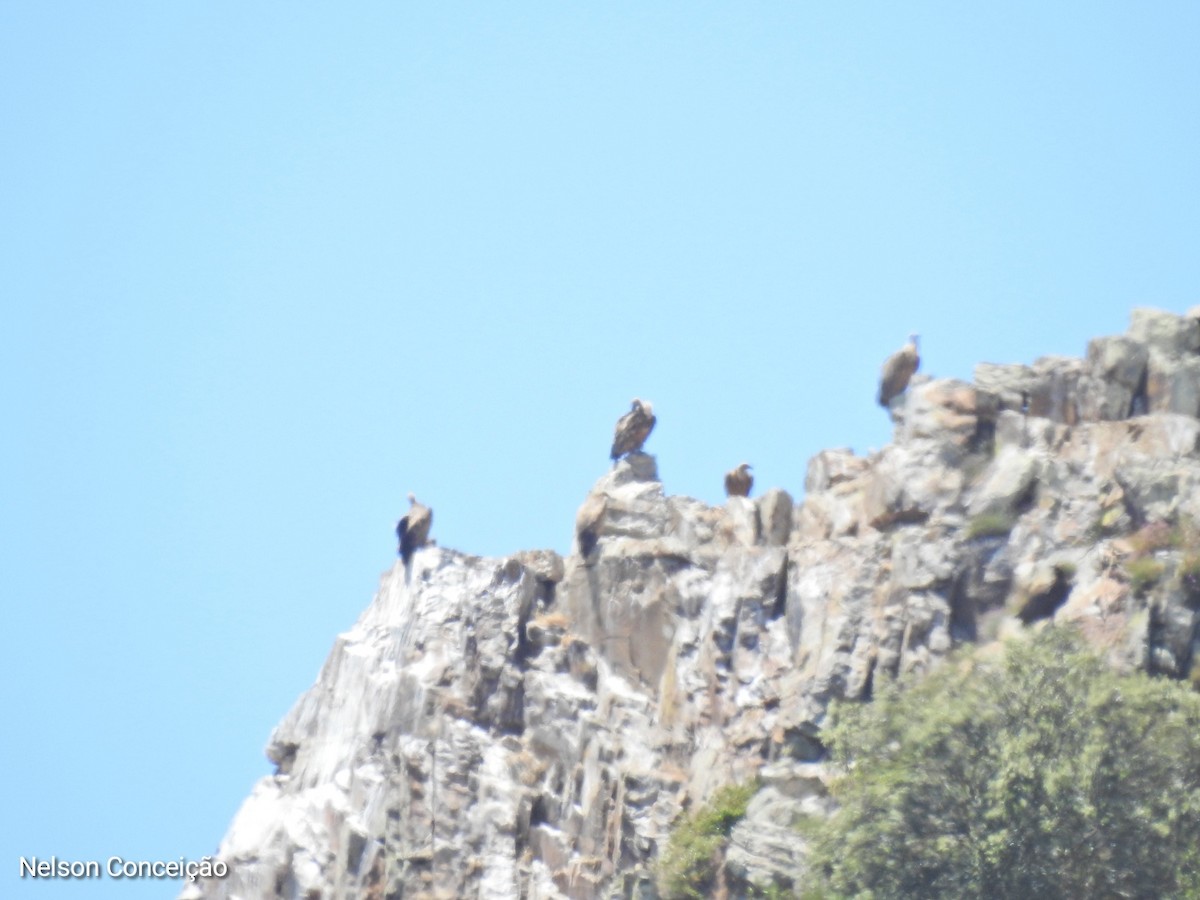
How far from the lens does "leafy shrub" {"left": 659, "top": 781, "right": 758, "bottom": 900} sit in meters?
62.6

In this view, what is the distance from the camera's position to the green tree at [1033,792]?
53406 mm

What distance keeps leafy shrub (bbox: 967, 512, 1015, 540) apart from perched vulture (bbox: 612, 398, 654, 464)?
1691 centimetres

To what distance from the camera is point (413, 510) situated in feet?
260

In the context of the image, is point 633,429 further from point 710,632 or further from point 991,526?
point 991,526

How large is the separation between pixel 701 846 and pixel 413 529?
19.2m

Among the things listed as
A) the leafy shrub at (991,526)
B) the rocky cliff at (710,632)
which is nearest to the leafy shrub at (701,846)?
the rocky cliff at (710,632)

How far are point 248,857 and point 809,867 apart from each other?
65.0 ft

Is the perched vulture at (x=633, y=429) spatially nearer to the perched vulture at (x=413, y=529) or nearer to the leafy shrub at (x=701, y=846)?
the perched vulture at (x=413, y=529)

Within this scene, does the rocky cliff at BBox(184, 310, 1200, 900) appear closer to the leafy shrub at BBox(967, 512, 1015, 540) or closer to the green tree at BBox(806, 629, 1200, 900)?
the leafy shrub at BBox(967, 512, 1015, 540)

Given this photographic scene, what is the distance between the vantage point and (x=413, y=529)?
78.5 metres

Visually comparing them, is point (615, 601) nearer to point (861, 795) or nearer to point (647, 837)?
point (647, 837)

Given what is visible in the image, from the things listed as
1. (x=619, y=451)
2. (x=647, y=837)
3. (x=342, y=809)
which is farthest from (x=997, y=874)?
(x=619, y=451)

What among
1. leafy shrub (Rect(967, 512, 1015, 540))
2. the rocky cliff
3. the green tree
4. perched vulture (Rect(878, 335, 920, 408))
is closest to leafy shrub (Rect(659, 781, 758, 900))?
the rocky cliff

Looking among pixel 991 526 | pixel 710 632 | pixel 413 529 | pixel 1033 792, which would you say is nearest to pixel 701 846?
pixel 710 632
